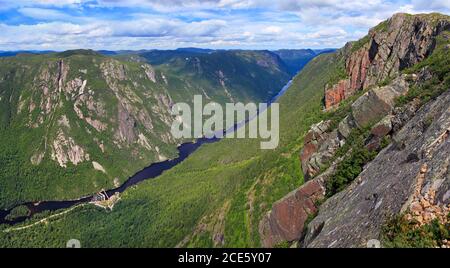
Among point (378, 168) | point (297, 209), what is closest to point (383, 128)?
point (378, 168)

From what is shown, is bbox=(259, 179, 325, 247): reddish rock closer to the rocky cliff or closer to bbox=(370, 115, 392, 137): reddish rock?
the rocky cliff

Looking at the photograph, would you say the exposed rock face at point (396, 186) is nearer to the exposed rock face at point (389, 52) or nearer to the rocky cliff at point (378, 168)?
the rocky cliff at point (378, 168)

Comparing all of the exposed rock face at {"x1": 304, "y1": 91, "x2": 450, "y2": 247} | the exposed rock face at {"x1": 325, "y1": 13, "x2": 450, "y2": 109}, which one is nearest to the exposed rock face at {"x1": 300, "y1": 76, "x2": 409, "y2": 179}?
the exposed rock face at {"x1": 304, "y1": 91, "x2": 450, "y2": 247}

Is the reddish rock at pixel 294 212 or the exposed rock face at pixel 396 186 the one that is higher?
the exposed rock face at pixel 396 186

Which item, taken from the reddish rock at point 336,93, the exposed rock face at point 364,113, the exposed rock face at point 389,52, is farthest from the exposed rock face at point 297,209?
the reddish rock at point 336,93

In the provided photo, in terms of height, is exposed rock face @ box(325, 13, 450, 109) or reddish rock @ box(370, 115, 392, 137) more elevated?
exposed rock face @ box(325, 13, 450, 109)
